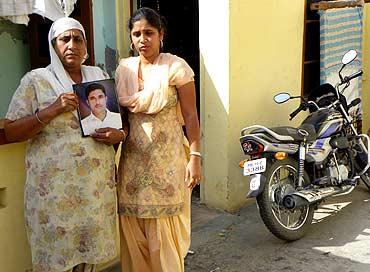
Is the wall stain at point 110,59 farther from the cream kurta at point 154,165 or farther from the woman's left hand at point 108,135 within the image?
the woman's left hand at point 108,135

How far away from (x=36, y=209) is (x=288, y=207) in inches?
88.1

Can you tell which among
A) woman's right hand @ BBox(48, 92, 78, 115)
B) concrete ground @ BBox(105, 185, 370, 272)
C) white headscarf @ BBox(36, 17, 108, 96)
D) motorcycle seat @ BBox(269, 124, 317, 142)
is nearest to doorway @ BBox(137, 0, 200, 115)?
motorcycle seat @ BBox(269, 124, 317, 142)

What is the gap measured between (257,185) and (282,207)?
1.18 ft

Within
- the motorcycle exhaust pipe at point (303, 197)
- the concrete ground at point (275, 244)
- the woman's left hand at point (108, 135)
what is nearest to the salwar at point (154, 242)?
the woman's left hand at point (108, 135)

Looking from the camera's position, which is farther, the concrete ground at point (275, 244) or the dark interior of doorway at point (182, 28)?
the dark interior of doorway at point (182, 28)

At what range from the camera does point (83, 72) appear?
2.77 m

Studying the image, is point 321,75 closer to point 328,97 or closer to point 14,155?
point 328,97

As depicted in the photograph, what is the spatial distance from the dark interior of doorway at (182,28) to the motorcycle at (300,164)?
1813 mm

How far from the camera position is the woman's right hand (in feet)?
8.29

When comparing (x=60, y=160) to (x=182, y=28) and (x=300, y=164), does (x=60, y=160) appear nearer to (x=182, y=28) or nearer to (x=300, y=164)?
(x=300, y=164)

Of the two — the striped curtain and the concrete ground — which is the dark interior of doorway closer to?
the striped curtain

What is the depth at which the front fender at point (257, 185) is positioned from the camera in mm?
4086

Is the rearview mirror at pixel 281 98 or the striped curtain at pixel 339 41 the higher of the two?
the striped curtain at pixel 339 41

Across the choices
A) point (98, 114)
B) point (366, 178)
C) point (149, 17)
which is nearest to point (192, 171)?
point (98, 114)
